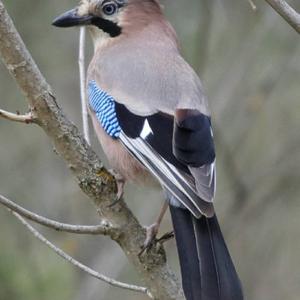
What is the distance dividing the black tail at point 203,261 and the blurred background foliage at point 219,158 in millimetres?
3004

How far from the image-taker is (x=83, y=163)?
3854 mm

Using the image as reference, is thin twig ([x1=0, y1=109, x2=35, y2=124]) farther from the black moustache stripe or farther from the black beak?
the black moustache stripe

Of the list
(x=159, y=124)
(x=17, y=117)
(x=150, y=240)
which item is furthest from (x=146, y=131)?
(x=17, y=117)

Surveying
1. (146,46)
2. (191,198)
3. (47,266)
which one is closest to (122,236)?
(191,198)

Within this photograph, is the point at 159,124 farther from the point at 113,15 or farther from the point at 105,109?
the point at 113,15

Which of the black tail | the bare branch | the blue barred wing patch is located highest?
the bare branch

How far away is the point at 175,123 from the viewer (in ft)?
13.8

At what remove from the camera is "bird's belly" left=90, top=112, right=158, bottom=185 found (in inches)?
174

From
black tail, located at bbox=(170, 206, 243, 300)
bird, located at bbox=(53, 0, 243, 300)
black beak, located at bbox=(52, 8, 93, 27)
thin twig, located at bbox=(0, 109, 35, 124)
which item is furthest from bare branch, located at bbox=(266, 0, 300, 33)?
black beak, located at bbox=(52, 8, 93, 27)

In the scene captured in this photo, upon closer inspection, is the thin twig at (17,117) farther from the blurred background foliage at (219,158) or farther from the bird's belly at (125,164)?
the blurred background foliage at (219,158)

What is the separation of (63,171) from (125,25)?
3111mm

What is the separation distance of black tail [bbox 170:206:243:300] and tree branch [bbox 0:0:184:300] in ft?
0.48

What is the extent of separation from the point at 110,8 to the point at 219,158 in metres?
2.75

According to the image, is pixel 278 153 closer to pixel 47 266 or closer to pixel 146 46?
pixel 47 266
